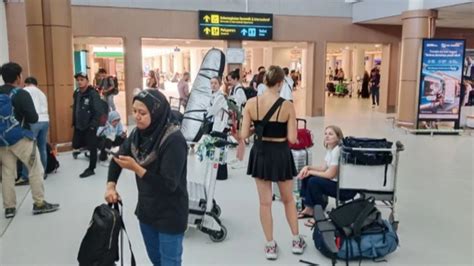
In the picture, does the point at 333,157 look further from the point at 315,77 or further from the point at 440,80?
the point at 315,77

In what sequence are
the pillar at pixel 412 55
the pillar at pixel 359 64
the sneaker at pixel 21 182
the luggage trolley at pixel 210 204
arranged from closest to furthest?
the luggage trolley at pixel 210 204 → the sneaker at pixel 21 182 → the pillar at pixel 412 55 → the pillar at pixel 359 64

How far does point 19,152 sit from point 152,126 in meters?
2.46

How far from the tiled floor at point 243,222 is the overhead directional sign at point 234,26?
5.27m

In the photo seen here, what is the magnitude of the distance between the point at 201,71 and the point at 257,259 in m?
2.48

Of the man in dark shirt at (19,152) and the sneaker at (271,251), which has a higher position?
the man in dark shirt at (19,152)

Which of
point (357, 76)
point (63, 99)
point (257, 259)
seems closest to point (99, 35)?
point (63, 99)

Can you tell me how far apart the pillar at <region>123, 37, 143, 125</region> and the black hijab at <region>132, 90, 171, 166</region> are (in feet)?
27.3

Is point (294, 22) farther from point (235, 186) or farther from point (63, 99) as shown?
point (235, 186)

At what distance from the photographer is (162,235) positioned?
85.1 inches

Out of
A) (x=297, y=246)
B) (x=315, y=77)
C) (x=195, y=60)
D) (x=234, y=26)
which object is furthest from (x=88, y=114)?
(x=195, y=60)

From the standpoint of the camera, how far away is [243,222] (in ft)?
13.2

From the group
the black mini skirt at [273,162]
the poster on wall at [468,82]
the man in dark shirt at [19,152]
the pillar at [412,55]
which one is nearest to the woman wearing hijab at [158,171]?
the black mini skirt at [273,162]

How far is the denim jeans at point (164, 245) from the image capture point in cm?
217

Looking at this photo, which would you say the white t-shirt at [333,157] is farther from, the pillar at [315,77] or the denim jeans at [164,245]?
the pillar at [315,77]
